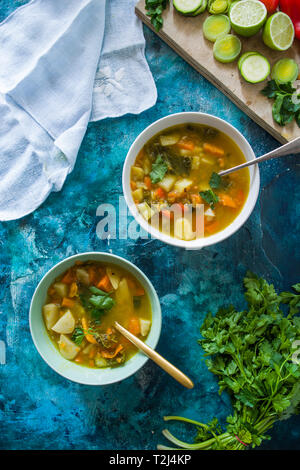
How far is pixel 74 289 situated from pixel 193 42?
4.98ft

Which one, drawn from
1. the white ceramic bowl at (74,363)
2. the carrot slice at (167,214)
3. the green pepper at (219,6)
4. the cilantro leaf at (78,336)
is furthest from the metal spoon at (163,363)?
the green pepper at (219,6)

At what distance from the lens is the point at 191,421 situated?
2.52 metres

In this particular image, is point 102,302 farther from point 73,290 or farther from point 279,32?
point 279,32

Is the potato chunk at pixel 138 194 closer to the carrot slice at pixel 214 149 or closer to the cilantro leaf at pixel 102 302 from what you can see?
the carrot slice at pixel 214 149

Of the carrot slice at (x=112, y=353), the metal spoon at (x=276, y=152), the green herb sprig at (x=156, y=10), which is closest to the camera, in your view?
the metal spoon at (x=276, y=152)

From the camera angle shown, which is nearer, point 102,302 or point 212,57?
point 102,302

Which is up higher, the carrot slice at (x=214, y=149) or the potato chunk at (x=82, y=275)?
the carrot slice at (x=214, y=149)

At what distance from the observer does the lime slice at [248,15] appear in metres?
2.42

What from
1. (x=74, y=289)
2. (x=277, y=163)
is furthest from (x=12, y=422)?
(x=277, y=163)

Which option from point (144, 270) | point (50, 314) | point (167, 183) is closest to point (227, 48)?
point (167, 183)

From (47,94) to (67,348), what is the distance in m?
1.40

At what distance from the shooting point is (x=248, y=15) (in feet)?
8.00

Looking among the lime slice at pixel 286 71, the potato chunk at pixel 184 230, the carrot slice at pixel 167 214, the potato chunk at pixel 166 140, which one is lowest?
the potato chunk at pixel 184 230

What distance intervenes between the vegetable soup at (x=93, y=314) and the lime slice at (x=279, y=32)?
148 cm
